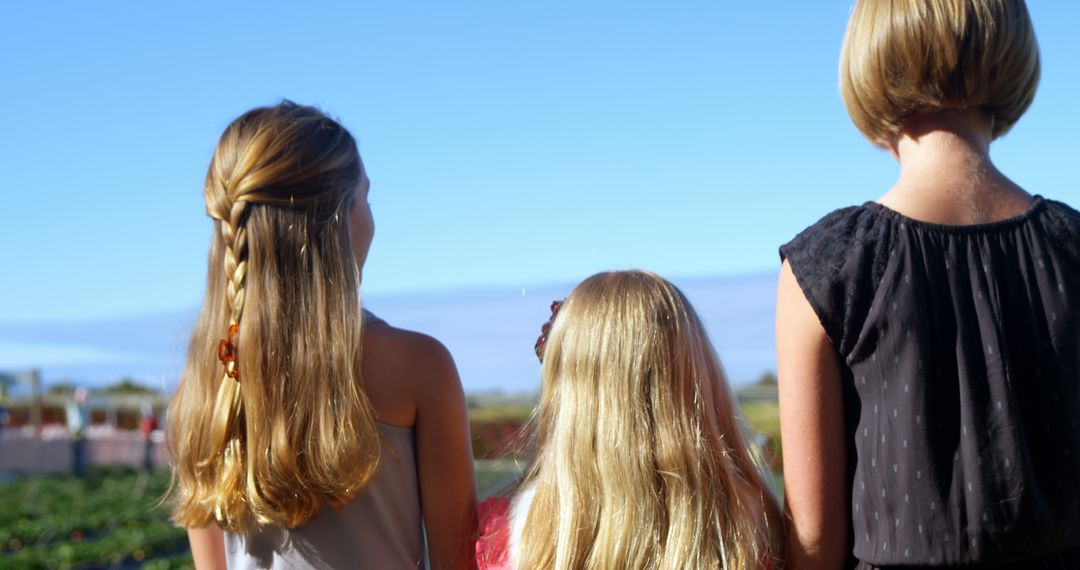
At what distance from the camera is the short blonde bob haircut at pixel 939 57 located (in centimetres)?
157

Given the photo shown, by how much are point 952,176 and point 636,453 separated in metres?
0.71

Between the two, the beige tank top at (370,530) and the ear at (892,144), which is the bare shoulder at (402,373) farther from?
the ear at (892,144)

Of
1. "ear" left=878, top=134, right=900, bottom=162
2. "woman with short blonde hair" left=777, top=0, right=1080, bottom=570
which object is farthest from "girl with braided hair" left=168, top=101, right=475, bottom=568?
"ear" left=878, top=134, right=900, bottom=162

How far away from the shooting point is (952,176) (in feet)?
5.31

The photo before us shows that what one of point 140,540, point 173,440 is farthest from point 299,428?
point 140,540

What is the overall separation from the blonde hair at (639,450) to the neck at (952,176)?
507 mm

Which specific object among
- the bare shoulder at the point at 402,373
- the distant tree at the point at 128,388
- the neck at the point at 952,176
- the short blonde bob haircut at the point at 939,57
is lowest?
the distant tree at the point at 128,388

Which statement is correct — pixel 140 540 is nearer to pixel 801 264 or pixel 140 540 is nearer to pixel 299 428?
pixel 299 428

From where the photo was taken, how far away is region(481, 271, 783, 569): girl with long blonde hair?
5.95 feet

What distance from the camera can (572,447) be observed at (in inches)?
75.2

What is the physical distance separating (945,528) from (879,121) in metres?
0.65

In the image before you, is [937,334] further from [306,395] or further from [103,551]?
[103,551]

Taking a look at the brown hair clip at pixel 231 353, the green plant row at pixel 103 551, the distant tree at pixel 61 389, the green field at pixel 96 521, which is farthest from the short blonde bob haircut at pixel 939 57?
the distant tree at pixel 61 389

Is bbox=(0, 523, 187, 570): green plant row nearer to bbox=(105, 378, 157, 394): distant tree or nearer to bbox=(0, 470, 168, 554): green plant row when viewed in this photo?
bbox=(0, 470, 168, 554): green plant row
